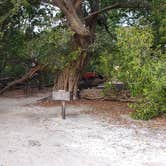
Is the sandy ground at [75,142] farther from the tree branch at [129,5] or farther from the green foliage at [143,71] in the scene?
the tree branch at [129,5]

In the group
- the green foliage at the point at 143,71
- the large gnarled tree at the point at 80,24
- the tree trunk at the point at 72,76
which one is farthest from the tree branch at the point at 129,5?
the green foliage at the point at 143,71

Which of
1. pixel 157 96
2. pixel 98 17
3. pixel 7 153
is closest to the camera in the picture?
pixel 7 153

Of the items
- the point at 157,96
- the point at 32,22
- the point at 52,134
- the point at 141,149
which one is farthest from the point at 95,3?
the point at 141,149

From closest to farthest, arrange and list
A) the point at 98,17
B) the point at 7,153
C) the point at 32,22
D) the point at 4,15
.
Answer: the point at 7,153, the point at 4,15, the point at 32,22, the point at 98,17

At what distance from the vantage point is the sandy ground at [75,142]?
6.66 m

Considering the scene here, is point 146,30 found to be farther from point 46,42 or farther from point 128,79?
point 46,42

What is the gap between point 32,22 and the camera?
14.0m

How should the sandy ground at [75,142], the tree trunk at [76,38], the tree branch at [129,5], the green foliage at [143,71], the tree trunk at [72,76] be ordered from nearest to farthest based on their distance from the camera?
the sandy ground at [75,142]
the green foliage at [143,71]
the tree trunk at [76,38]
the tree branch at [129,5]
the tree trunk at [72,76]

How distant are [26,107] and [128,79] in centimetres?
347

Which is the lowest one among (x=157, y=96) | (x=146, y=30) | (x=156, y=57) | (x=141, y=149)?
(x=141, y=149)

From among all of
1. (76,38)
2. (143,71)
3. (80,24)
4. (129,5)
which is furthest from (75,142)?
(129,5)

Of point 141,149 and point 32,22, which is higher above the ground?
point 32,22

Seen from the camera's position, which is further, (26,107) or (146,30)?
(26,107)

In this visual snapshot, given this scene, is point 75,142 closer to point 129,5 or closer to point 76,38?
point 76,38
